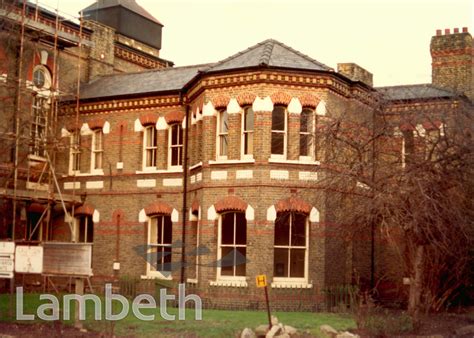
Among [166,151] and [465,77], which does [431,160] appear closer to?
[166,151]

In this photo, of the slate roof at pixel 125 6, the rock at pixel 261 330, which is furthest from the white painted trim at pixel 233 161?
the slate roof at pixel 125 6

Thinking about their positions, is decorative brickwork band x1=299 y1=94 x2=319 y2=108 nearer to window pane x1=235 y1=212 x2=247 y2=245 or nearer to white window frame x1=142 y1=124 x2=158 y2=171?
window pane x1=235 y1=212 x2=247 y2=245

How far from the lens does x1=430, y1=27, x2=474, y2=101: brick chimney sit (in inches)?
1278

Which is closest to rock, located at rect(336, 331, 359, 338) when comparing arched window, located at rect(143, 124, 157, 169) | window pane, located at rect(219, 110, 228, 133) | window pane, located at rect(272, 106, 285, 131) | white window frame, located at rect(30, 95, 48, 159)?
window pane, located at rect(272, 106, 285, 131)

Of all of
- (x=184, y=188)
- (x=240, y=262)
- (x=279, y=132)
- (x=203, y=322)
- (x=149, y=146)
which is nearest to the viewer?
(x=203, y=322)

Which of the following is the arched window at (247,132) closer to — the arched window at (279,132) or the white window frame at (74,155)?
the arched window at (279,132)

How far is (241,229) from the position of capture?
24.6 metres

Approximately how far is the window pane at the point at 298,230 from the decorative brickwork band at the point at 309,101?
3871 millimetres

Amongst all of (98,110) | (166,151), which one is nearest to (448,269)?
(166,151)

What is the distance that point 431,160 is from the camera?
63.6ft

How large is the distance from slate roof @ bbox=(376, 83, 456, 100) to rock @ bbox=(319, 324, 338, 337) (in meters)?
12.6

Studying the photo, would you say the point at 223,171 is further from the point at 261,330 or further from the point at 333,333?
the point at 333,333

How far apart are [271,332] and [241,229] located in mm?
8535

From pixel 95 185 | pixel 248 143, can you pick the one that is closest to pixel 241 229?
pixel 248 143
